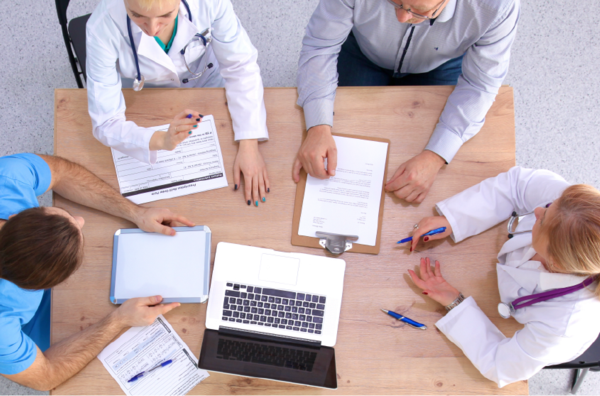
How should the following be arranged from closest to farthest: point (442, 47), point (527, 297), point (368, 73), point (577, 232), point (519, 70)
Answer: point (577, 232) < point (527, 297) < point (442, 47) < point (368, 73) < point (519, 70)

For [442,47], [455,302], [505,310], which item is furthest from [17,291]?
[442,47]

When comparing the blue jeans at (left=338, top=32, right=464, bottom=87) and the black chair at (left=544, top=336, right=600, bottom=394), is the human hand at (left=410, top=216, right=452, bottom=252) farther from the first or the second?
the blue jeans at (left=338, top=32, right=464, bottom=87)

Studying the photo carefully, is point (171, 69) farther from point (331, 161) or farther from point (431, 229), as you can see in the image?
point (431, 229)

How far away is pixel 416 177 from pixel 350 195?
0.18m

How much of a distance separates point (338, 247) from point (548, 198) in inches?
22.1

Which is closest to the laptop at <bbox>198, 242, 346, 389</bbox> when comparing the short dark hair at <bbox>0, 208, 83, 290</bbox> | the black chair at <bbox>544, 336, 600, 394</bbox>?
the short dark hair at <bbox>0, 208, 83, 290</bbox>

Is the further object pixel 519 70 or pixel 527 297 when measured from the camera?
pixel 519 70

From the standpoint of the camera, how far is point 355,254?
3.62 feet

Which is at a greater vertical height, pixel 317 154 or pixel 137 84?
pixel 137 84

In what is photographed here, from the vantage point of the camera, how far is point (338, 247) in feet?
3.56

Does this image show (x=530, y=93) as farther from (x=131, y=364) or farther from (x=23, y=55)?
(x=23, y=55)

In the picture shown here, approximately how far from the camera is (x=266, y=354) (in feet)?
3.37

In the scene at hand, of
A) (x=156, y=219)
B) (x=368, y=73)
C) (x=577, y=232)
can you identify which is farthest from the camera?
(x=368, y=73)

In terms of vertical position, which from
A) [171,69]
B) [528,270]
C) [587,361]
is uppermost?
[171,69]
